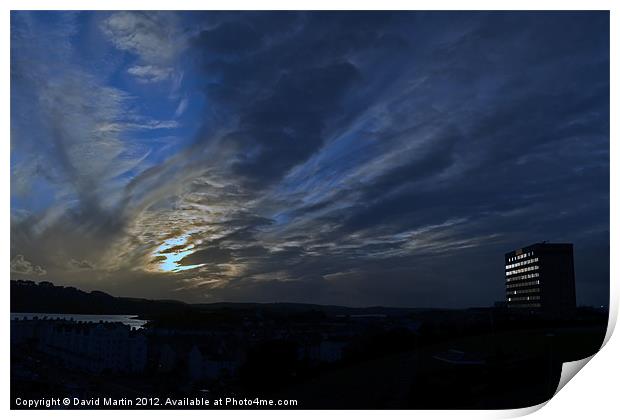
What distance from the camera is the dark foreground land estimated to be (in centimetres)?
430

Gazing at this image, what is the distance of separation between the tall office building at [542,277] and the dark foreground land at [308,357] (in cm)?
16

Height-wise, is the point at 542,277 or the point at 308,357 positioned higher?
the point at 542,277

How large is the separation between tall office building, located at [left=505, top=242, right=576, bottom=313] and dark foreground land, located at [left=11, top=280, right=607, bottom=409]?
0.52 ft

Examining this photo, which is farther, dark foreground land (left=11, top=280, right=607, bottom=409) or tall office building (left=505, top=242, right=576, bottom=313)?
tall office building (left=505, top=242, right=576, bottom=313)

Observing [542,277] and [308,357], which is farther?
[542,277]

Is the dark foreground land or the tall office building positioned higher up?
the tall office building

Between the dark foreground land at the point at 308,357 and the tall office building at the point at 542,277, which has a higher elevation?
the tall office building at the point at 542,277

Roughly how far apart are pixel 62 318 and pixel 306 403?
232 cm

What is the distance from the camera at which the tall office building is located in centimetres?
482

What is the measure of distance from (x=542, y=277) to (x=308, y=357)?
2262mm

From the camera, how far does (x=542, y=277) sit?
15.9ft

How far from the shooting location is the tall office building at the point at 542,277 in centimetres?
482
